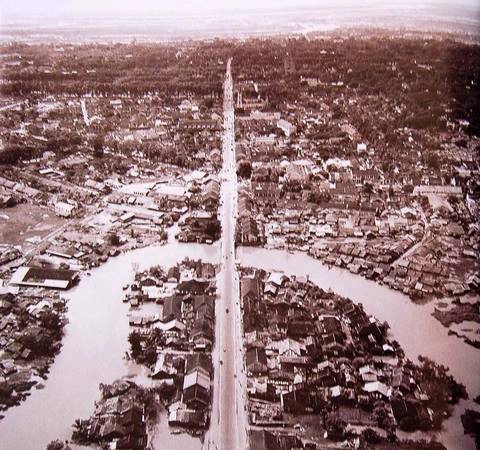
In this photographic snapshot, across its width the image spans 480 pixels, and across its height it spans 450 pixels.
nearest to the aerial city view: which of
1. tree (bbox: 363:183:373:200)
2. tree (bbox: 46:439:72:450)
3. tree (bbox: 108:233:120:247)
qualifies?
tree (bbox: 46:439:72:450)

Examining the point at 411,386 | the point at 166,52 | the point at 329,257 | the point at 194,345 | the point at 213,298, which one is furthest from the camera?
the point at 166,52

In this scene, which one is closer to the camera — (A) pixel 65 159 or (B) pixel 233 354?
(B) pixel 233 354

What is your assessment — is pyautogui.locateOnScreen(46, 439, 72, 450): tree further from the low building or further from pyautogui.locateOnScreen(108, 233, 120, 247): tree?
pyautogui.locateOnScreen(108, 233, 120, 247): tree

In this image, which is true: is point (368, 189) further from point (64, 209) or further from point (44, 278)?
point (44, 278)

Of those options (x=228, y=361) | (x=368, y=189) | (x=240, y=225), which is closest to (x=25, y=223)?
(x=240, y=225)

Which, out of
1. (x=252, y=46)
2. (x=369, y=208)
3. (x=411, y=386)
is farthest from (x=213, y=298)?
(x=252, y=46)

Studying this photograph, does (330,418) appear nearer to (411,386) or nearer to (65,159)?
(411,386)
